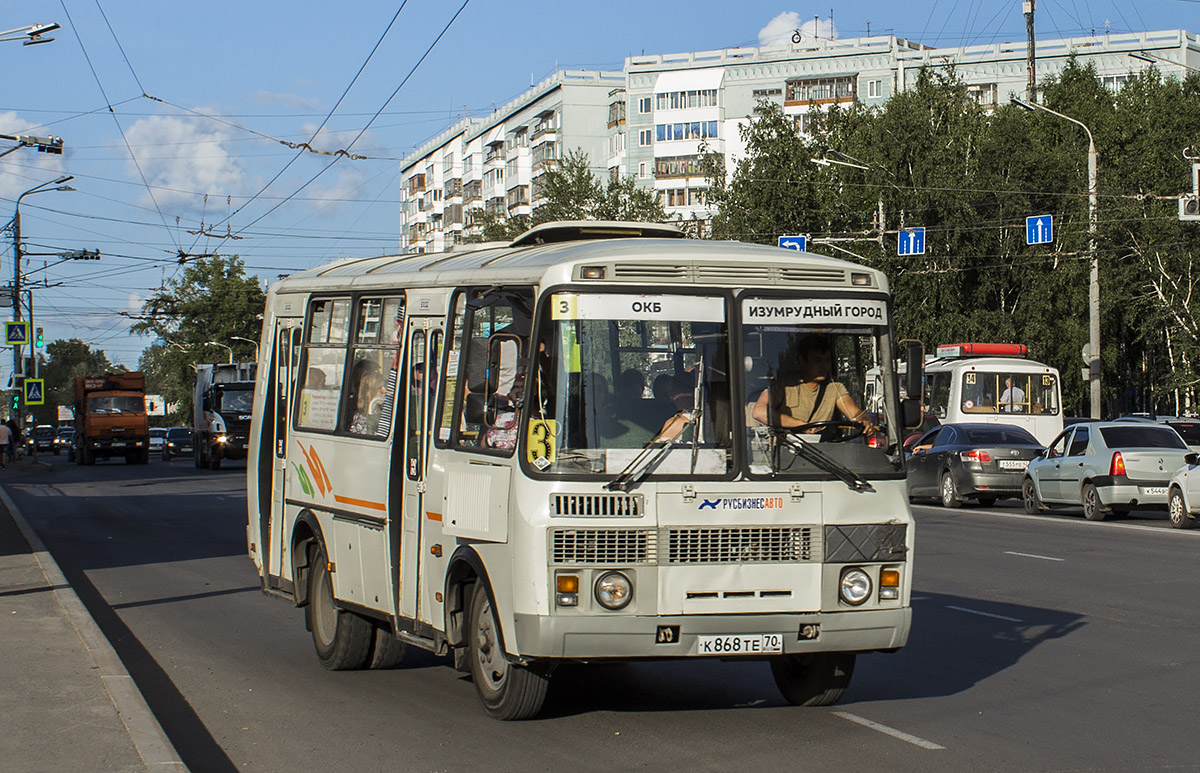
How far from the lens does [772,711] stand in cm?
855

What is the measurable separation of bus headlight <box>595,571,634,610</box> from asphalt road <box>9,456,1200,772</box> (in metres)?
0.72

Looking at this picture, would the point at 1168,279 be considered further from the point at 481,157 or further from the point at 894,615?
the point at 481,157

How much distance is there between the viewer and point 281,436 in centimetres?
1126

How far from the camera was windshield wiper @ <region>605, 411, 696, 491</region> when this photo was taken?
748 cm

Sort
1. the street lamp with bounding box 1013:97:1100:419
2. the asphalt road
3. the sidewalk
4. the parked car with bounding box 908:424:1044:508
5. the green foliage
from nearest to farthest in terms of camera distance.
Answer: the sidewalk → the asphalt road → the parked car with bounding box 908:424:1044:508 → the street lamp with bounding box 1013:97:1100:419 → the green foliage

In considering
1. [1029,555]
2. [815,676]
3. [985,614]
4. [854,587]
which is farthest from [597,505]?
[1029,555]

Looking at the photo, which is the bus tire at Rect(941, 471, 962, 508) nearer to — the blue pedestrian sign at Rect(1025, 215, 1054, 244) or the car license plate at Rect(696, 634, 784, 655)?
the blue pedestrian sign at Rect(1025, 215, 1054, 244)

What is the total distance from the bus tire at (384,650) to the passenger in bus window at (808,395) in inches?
139

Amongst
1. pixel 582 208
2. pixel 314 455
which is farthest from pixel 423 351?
pixel 582 208

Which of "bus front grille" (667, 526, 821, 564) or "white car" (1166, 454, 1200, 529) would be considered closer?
"bus front grille" (667, 526, 821, 564)

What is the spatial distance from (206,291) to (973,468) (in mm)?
84294

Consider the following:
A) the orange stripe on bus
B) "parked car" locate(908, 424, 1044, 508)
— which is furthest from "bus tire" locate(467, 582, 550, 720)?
"parked car" locate(908, 424, 1044, 508)

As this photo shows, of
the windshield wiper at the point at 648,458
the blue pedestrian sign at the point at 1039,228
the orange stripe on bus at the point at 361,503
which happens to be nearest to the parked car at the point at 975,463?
the blue pedestrian sign at the point at 1039,228

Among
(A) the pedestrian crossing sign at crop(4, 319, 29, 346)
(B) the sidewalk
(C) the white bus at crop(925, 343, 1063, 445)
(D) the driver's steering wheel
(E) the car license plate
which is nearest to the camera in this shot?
(B) the sidewalk
